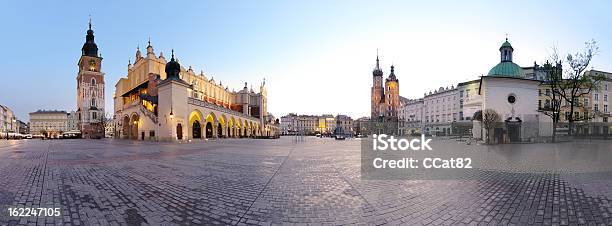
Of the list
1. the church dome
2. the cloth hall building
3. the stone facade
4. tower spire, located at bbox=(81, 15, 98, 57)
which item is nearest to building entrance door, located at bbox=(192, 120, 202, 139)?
the cloth hall building

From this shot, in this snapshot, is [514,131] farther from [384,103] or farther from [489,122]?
[384,103]

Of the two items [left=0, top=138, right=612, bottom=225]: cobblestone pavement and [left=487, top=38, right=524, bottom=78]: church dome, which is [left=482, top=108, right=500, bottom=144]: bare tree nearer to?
[left=487, top=38, right=524, bottom=78]: church dome

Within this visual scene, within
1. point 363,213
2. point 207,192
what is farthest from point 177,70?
point 363,213

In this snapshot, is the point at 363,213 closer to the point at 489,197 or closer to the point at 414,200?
the point at 414,200

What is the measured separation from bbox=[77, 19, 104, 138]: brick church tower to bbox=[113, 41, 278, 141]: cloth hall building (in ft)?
103

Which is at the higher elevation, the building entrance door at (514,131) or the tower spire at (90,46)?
the tower spire at (90,46)

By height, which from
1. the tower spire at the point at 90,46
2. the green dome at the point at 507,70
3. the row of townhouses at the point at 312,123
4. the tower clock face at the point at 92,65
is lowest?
the row of townhouses at the point at 312,123

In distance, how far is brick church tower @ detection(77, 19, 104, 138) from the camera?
294 feet

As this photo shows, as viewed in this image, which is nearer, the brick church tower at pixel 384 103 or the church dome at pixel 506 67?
the church dome at pixel 506 67

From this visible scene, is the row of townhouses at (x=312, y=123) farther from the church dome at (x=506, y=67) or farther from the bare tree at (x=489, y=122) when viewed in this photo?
the bare tree at (x=489, y=122)

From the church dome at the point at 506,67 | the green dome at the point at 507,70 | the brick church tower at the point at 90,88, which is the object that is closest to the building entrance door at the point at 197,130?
the church dome at the point at 506,67

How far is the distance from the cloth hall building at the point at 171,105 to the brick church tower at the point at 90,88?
31.4 metres

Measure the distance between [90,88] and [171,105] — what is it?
2845 inches

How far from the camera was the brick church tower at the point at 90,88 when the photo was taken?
89.6 metres
